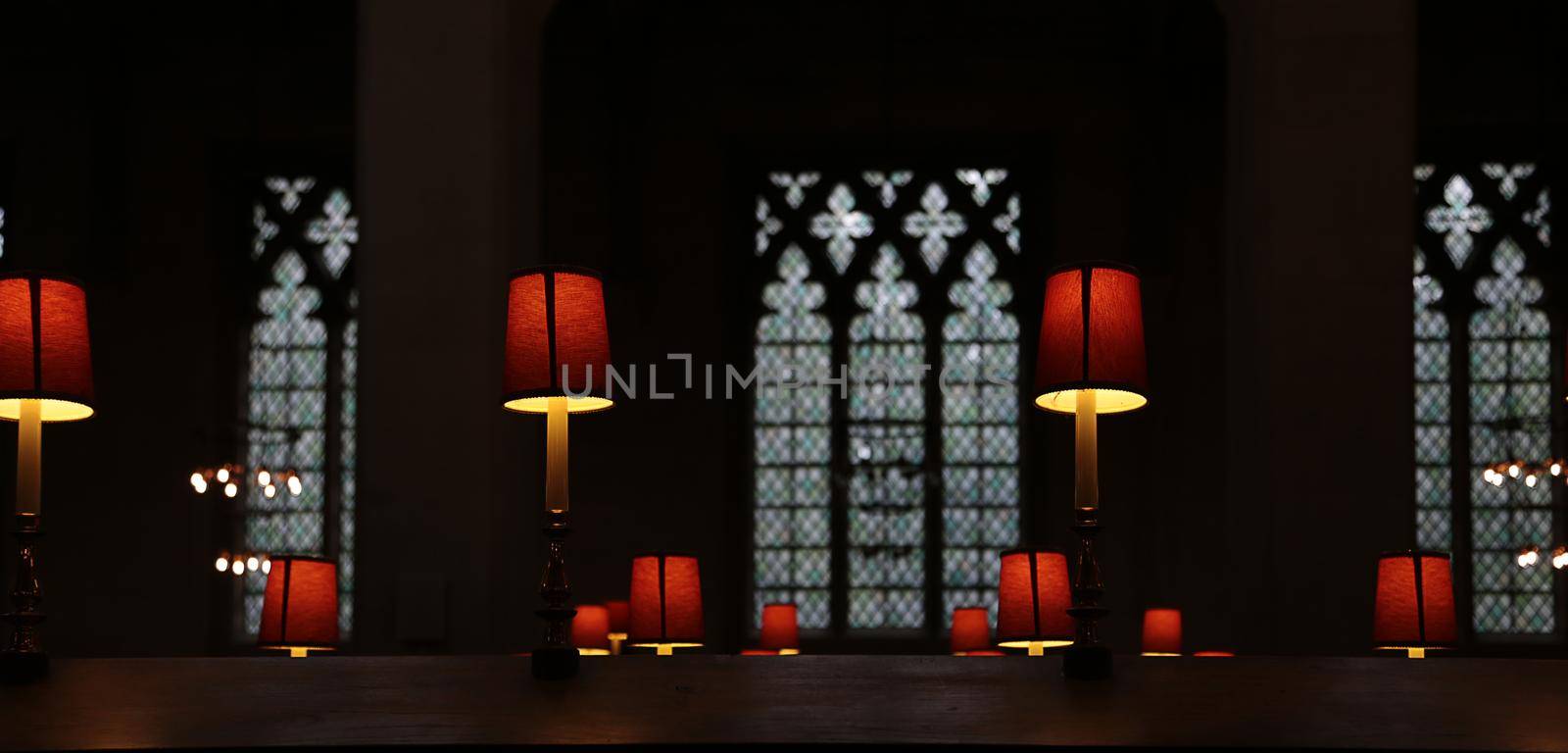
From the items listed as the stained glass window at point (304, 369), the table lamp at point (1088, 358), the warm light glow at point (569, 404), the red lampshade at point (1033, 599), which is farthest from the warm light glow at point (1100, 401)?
the stained glass window at point (304, 369)

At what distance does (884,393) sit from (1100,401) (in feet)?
35.6

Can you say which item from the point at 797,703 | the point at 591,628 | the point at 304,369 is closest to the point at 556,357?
the point at 797,703

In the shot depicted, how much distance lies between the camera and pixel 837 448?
14477 mm

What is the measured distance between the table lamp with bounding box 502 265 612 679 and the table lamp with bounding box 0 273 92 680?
84 cm

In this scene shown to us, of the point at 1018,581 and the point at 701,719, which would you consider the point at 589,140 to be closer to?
the point at 1018,581

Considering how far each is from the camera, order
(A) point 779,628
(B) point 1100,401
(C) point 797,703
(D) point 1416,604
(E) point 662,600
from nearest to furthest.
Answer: (C) point 797,703
(B) point 1100,401
(D) point 1416,604
(E) point 662,600
(A) point 779,628

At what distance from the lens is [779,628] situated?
1136 cm

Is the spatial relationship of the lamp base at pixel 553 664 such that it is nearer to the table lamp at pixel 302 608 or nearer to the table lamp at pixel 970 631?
the table lamp at pixel 302 608

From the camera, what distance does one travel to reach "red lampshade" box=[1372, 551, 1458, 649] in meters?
5.85

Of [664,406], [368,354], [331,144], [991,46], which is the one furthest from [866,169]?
[368,354]

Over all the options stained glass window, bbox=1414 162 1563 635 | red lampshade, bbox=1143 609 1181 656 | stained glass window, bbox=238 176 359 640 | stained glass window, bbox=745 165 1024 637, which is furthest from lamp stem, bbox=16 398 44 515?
stained glass window, bbox=1414 162 1563 635

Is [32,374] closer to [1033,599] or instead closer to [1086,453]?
[1086,453]

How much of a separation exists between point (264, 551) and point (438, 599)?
698cm

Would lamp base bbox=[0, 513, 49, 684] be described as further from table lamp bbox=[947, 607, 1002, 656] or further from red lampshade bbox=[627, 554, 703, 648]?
table lamp bbox=[947, 607, 1002, 656]
